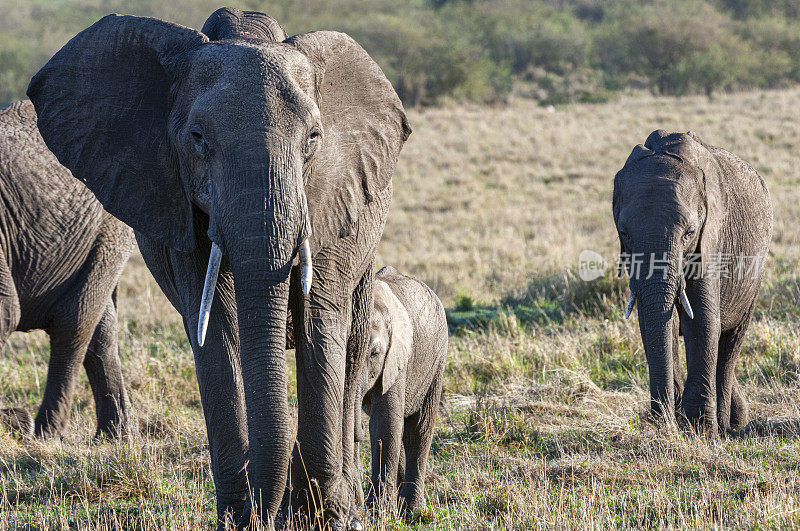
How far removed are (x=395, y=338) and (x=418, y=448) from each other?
885 mm

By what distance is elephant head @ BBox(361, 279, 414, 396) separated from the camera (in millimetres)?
5062

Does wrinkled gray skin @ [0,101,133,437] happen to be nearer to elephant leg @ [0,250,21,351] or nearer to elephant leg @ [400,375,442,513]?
elephant leg @ [0,250,21,351]

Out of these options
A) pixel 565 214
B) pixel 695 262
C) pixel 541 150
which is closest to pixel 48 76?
pixel 695 262

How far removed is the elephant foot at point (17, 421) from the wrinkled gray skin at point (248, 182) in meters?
2.89

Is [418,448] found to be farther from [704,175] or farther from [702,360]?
[704,175]

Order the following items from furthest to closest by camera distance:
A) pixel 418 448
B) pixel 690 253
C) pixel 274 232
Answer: pixel 690 253
pixel 418 448
pixel 274 232

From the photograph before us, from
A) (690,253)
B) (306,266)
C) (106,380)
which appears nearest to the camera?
(306,266)

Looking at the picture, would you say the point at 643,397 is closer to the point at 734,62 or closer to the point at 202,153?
the point at 202,153

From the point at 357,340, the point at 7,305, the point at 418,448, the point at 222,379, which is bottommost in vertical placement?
the point at 418,448

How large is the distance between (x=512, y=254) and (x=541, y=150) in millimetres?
12160

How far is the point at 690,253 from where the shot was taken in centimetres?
668

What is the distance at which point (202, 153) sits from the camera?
3.62 meters

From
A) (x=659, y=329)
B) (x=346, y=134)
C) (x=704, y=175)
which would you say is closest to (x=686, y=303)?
(x=659, y=329)

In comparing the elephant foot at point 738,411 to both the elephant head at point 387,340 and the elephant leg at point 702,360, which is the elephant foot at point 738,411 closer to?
the elephant leg at point 702,360
